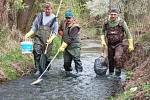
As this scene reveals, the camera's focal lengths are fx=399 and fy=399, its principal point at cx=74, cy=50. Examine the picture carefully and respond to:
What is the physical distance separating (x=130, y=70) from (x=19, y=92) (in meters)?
3.73

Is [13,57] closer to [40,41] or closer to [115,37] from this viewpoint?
[40,41]

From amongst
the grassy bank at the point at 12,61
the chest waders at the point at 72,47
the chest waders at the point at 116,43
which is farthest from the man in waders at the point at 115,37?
the grassy bank at the point at 12,61

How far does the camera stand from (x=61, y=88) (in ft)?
32.0

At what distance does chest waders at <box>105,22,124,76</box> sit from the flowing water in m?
0.52

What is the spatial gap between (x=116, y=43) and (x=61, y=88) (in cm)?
235

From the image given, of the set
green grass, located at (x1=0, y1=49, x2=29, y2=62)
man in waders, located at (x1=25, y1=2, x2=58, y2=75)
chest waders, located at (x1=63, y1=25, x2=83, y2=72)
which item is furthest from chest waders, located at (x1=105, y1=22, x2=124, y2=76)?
green grass, located at (x1=0, y1=49, x2=29, y2=62)

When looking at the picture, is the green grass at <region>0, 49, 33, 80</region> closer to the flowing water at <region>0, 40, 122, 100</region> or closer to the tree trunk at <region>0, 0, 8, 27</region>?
the flowing water at <region>0, 40, 122, 100</region>

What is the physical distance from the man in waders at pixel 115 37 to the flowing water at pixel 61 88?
0.62 metres

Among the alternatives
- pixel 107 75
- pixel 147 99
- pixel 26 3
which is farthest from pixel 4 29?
pixel 147 99

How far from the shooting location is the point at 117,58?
1084 cm

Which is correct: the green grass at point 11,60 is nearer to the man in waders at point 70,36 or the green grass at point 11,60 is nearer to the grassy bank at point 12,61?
the grassy bank at point 12,61

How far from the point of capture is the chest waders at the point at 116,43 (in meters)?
10.9

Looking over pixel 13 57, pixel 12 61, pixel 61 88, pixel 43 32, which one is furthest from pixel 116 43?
pixel 13 57

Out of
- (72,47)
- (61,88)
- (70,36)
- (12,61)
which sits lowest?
(61,88)
